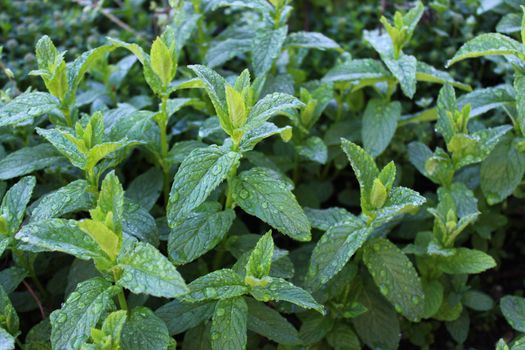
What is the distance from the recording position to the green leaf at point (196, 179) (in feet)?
5.27

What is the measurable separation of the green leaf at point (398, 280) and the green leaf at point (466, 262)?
153mm

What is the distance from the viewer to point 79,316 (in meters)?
1.49

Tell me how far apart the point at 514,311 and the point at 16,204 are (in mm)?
1530

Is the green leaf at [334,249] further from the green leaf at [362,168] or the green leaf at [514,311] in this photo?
the green leaf at [514,311]

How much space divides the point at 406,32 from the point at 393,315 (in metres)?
0.97

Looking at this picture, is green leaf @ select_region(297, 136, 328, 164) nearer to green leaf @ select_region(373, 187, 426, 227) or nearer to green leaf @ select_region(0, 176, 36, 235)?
green leaf @ select_region(373, 187, 426, 227)

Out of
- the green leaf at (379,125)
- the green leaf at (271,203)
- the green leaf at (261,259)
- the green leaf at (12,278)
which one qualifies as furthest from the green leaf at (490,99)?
the green leaf at (12,278)

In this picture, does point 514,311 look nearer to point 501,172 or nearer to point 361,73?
point 501,172

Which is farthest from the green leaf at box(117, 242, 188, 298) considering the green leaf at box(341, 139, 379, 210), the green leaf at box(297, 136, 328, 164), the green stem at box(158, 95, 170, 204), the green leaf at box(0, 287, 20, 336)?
the green leaf at box(297, 136, 328, 164)

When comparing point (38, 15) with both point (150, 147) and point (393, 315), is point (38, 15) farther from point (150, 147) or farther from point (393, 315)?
point (393, 315)

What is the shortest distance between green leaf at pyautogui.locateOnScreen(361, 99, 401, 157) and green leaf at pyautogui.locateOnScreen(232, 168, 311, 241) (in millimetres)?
546

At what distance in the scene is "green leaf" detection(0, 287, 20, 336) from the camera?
5.53 ft

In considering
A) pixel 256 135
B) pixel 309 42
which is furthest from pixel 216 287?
pixel 309 42

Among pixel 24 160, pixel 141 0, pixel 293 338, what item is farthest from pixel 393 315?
pixel 141 0
